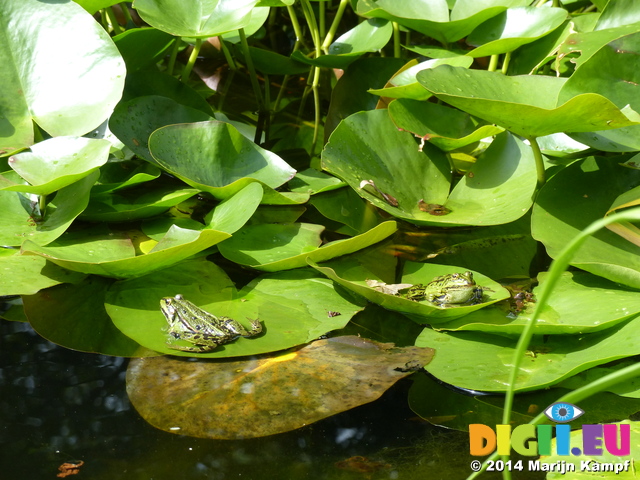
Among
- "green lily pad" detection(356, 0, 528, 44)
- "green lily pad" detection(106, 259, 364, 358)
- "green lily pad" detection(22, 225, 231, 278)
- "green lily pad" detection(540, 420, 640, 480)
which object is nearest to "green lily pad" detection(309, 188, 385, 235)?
"green lily pad" detection(106, 259, 364, 358)

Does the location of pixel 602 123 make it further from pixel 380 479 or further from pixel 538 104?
pixel 380 479

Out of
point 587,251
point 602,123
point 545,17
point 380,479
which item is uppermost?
point 545,17

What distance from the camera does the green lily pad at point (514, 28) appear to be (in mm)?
2613

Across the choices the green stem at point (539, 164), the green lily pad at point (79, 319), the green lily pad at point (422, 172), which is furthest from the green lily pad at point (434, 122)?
the green lily pad at point (79, 319)

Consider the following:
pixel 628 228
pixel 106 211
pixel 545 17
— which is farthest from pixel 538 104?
pixel 106 211

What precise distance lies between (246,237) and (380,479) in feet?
3.59

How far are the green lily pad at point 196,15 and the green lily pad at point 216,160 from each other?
43cm

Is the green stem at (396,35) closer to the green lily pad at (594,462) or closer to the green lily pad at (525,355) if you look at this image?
the green lily pad at (525,355)

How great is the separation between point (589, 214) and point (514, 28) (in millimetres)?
1068

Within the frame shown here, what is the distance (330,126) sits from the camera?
9.37ft

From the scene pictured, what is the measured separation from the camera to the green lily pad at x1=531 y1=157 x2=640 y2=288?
1.91 metres

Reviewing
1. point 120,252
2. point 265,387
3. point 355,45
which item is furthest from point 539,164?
point 120,252

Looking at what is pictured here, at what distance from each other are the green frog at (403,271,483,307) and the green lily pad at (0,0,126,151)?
1.33 metres

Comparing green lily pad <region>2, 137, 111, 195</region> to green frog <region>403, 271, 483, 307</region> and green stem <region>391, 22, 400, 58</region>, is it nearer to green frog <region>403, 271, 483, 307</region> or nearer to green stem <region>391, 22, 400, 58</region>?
green frog <region>403, 271, 483, 307</region>
